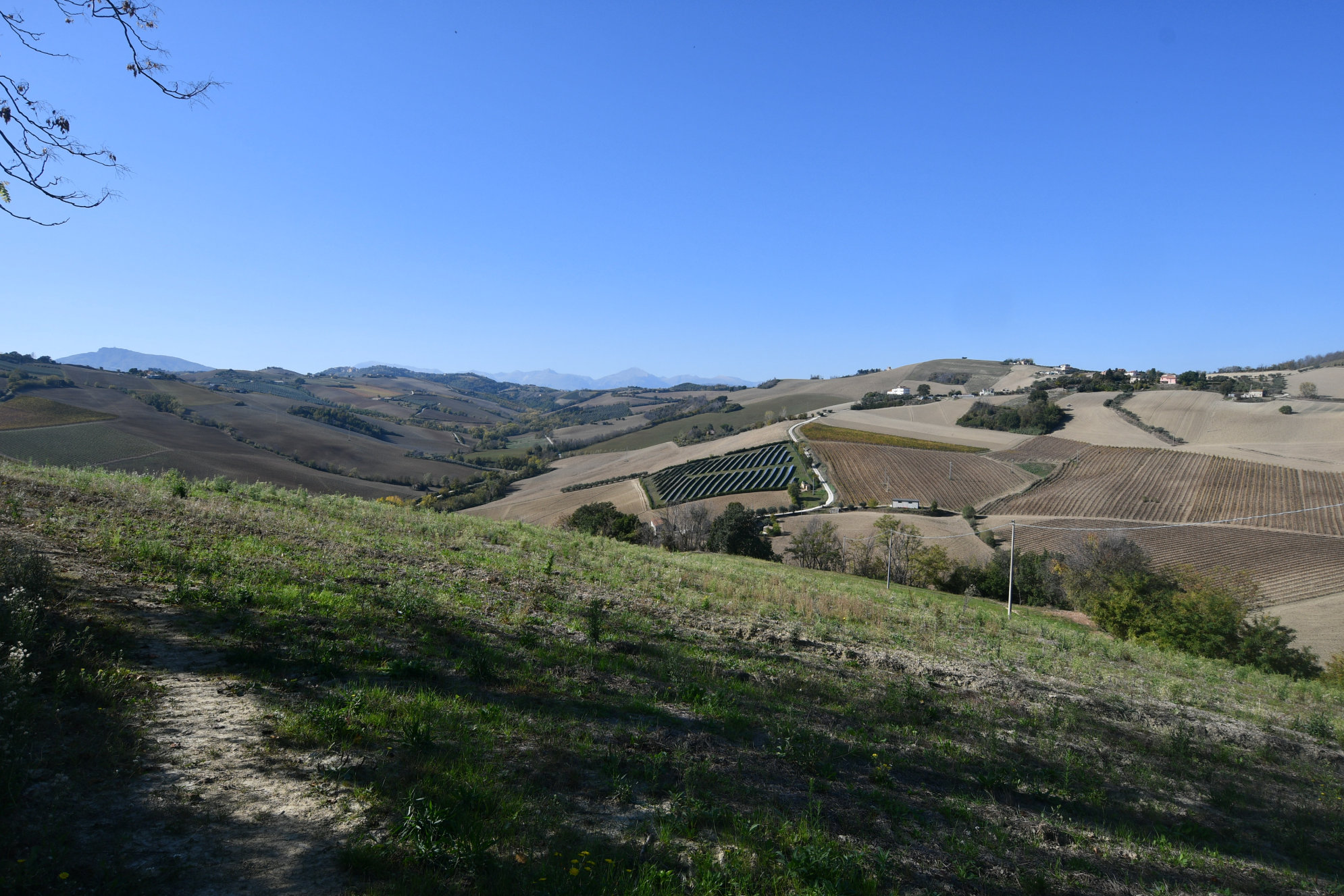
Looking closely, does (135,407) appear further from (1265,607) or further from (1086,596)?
(1265,607)

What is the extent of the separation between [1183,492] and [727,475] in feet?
170

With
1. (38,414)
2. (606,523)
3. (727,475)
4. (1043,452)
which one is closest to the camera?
(606,523)

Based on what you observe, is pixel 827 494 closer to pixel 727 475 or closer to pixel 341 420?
pixel 727 475

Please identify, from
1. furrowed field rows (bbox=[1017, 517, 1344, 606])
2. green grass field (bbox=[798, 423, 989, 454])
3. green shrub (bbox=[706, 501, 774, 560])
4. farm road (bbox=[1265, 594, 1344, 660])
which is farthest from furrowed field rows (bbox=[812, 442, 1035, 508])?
farm road (bbox=[1265, 594, 1344, 660])

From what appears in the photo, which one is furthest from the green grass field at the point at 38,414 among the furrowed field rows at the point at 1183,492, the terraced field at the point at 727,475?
the furrowed field rows at the point at 1183,492

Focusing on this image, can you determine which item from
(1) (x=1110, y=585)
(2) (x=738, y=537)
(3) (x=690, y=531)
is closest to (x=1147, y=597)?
(1) (x=1110, y=585)

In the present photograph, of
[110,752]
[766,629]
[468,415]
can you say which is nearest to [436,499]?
[766,629]

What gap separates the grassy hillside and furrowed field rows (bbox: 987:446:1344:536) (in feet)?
194

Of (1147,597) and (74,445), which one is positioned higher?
(74,445)

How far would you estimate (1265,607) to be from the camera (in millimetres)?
41250

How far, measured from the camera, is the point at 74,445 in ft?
183

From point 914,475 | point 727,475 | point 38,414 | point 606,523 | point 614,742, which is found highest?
point 38,414

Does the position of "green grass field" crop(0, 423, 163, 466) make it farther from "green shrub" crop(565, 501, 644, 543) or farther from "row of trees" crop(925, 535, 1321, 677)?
"row of trees" crop(925, 535, 1321, 677)

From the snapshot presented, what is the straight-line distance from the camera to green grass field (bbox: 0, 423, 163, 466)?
5081 cm
